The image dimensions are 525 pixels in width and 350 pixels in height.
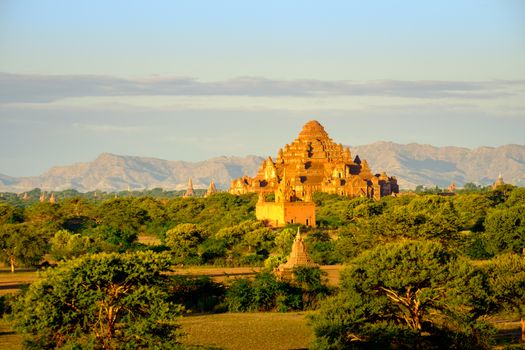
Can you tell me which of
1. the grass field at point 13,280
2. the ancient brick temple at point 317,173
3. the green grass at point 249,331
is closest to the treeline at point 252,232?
the grass field at point 13,280

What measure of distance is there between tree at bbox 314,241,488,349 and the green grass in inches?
Result: 103

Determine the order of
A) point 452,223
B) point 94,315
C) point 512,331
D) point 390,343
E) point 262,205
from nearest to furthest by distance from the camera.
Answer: point 94,315 < point 390,343 < point 512,331 < point 452,223 < point 262,205

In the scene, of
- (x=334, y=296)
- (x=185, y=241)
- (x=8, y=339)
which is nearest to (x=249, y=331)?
(x=334, y=296)

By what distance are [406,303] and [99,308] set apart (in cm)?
1401

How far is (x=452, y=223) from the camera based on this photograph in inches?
3351

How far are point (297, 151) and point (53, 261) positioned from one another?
9723cm

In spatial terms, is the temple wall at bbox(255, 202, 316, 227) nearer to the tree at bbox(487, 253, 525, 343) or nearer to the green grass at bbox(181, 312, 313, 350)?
the green grass at bbox(181, 312, 313, 350)

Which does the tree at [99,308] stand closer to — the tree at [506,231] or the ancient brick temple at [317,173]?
the tree at [506,231]

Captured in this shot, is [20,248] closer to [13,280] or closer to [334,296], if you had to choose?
[13,280]

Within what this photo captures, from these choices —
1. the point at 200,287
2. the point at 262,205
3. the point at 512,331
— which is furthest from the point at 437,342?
the point at 262,205

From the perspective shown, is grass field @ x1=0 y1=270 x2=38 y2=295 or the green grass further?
grass field @ x1=0 y1=270 x2=38 y2=295

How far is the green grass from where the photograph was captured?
5284 cm

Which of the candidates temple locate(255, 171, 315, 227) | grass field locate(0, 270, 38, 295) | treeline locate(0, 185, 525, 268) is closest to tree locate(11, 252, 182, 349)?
grass field locate(0, 270, 38, 295)

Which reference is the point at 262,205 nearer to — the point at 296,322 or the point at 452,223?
the point at 452,223
